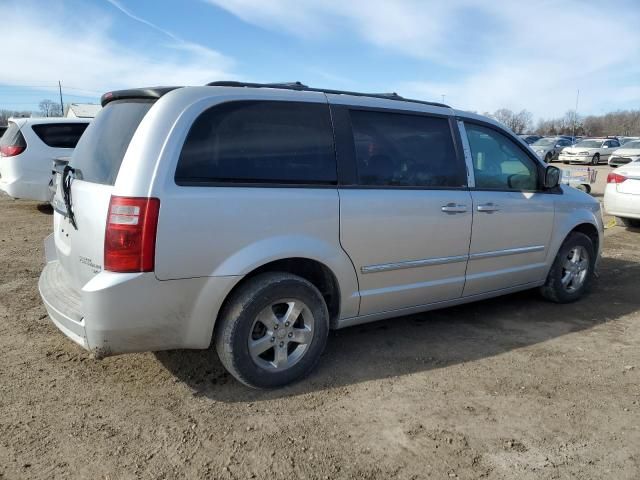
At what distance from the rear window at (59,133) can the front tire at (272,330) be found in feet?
24.1

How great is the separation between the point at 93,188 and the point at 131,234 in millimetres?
486

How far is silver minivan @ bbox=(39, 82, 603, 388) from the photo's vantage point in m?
2.83

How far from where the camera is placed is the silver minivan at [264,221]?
2826 millimetres

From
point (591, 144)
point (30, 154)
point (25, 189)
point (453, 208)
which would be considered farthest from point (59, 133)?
point (591, 144)

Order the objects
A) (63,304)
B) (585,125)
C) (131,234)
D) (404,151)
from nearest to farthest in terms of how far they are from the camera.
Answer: (131,234) < (63,304) < (404,151) < (585,125)

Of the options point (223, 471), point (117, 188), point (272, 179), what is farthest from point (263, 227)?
point (223, 471)

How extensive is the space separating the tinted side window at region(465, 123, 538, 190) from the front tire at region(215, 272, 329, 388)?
181 cm

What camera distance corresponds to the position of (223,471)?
2.52 m

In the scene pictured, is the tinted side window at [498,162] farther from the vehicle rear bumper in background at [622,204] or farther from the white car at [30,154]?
the white car at [30,154]

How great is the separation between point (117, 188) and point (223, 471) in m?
1.54

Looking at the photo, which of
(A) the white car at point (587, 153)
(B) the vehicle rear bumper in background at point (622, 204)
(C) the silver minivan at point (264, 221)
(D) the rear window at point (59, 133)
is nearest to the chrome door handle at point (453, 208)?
(C) the silver minivan at point (264, 221)

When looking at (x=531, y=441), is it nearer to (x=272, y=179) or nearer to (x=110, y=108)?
(x=272, y=179)

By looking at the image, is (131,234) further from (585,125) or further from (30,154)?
(585,125)

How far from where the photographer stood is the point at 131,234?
2746 millimetres
